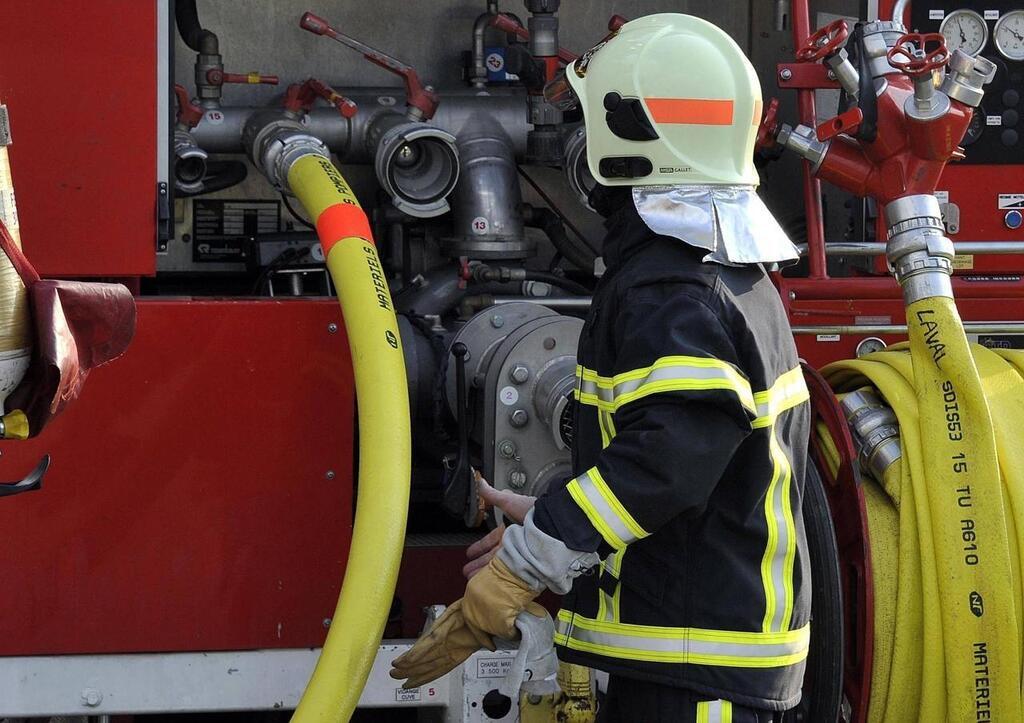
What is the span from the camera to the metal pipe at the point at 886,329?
3.13 meters

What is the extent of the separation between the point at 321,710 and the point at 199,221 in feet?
6.02

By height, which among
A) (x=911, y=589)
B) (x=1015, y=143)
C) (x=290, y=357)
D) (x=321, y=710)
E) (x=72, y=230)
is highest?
(x=1015, y=143)

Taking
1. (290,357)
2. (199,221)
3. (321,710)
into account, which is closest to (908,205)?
(290,357)

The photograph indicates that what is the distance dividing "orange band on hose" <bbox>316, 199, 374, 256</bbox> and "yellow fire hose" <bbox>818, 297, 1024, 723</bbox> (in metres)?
1.12

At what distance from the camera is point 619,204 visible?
2.11 meters

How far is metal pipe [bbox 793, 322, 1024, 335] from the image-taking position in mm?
3135

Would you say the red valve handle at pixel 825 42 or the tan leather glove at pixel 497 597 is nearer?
the tan leather glove at pixel 497 597

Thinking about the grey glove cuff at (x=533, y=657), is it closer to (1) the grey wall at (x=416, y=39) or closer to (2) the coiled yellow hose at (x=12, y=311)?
(2) the coiled yellow hose at (x=12, y=311)

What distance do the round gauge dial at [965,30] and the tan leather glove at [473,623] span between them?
2166 millimetres

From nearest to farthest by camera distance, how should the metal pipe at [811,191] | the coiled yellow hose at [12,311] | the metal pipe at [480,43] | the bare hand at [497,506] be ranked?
the coiled yellow hose at [12,311]
the bare hand at [497,506]
the metal pipe at [811,191]
the metal pipe at [480,43]

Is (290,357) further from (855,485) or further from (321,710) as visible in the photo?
(855,485)

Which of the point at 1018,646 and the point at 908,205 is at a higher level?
the point at 908,205

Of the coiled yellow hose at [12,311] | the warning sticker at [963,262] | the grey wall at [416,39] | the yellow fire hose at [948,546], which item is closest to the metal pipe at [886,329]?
the warning sticker at [963,262]

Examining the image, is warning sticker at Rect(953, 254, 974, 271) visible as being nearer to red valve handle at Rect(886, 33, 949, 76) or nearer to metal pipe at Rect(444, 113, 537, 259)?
red valve handle at Rect(886, 33, 949, 76)
